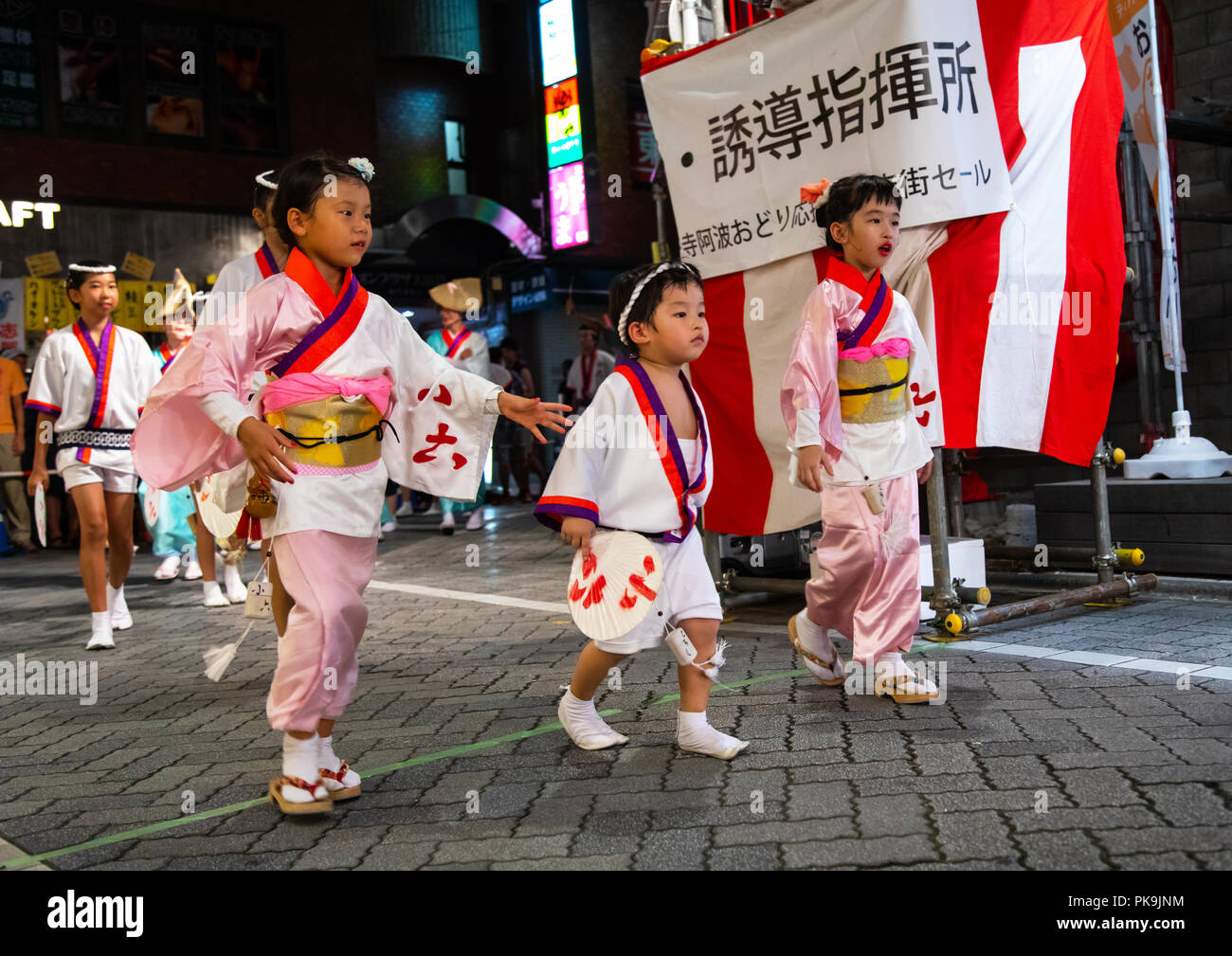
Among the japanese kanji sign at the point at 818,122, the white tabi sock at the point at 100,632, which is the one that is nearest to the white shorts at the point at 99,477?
the white tabi sock at the point at 100,632

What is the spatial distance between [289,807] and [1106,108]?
14.6 feet

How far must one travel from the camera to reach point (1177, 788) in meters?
2.81

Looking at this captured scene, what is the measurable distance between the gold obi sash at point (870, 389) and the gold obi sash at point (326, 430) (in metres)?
1.83

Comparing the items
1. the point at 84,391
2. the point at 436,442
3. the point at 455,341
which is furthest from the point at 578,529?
the point at 455,341

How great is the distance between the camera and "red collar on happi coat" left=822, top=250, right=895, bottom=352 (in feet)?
13.6

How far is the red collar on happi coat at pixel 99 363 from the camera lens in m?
6.34

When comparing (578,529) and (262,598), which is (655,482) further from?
(262,598)

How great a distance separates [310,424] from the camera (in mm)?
3176

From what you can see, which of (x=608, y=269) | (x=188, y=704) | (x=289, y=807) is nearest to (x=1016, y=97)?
(x=289, y=807)

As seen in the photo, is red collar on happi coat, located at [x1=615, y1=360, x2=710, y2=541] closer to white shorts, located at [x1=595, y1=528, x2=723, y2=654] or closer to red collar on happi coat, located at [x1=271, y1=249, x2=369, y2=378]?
white shorts, located at [x1=595, y1=528, x2=723, y2=654]

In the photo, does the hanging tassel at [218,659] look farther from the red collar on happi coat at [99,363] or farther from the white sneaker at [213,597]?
the white sneaker at [213,597]

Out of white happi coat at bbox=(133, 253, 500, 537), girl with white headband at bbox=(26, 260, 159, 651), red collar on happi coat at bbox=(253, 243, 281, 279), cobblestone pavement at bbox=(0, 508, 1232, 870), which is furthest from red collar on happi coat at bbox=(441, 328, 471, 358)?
white happi coat at bbox=(133, 253, 500, 537)

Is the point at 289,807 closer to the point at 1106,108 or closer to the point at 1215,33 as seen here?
the point at 1106,108

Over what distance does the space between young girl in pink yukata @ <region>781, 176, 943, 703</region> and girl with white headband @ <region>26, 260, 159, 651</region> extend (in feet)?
12.9
